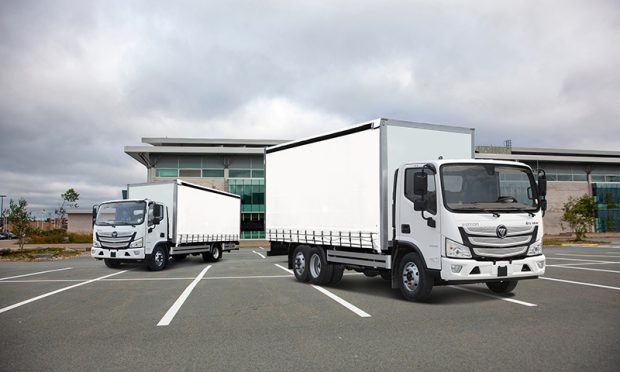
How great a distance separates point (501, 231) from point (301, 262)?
213 inches

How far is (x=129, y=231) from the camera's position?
15.3 m

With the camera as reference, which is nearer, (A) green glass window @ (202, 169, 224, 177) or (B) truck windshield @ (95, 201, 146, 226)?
(B) truck windshield @ (95, 201, 146, 226)

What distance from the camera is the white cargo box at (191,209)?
17.2 meters

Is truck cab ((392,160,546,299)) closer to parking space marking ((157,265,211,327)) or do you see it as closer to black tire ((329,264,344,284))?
black tire ((329,264,344,284))

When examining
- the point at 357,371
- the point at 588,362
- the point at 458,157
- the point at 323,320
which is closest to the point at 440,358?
the point at 357,371

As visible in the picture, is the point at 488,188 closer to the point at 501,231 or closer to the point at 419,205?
the point at 501,231

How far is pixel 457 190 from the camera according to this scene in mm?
8273

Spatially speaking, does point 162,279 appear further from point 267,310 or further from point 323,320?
point 323,320

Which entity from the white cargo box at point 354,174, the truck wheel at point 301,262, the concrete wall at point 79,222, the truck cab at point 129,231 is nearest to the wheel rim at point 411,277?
the white cargo box at point 354,174

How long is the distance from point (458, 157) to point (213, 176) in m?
44.6

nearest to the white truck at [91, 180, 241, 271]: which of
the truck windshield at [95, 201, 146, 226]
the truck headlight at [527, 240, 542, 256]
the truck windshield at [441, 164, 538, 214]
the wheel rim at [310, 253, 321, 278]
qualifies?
the truck windshield at [95, 201, 146, 226]

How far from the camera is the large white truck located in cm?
798

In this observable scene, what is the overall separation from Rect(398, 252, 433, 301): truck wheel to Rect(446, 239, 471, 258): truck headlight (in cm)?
65

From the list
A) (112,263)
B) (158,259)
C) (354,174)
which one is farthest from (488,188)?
(112,263)
